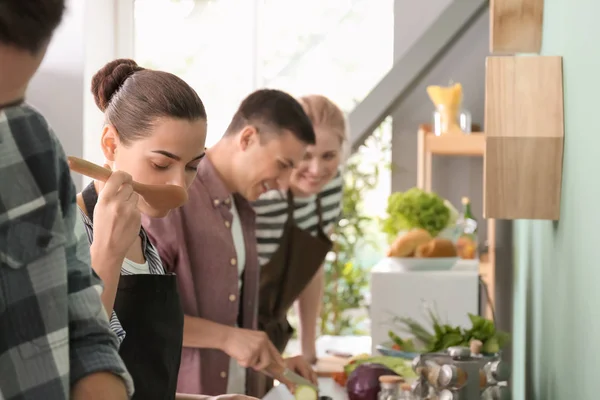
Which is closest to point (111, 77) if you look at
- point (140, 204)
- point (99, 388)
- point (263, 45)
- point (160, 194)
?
point (140, 204)

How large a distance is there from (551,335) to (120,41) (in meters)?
1.90

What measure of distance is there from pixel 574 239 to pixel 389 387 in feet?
1.69

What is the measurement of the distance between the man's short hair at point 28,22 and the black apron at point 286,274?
6.48 feet

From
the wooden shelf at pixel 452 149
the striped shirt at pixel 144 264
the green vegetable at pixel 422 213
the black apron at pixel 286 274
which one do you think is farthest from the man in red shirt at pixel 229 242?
the wooden shelf at pixel 452 149

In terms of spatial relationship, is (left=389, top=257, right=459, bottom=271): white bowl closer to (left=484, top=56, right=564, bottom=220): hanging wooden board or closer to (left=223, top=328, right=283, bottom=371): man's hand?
(left=223, top=328, right=283, bottom=371): man's hand

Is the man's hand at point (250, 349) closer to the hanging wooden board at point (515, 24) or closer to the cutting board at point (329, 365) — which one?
the cutting board at point (329, 365)

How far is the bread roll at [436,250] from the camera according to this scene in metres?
2.44

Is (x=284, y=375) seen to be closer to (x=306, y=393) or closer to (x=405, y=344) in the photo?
(x=306, y=393)

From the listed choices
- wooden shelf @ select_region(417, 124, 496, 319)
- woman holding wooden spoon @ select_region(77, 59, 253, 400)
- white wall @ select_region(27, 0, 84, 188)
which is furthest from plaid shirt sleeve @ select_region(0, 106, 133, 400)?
wooden shelf @ select_region(417, 124, 496, 319)

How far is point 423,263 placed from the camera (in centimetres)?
243

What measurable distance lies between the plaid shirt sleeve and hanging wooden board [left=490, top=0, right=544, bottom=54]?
1205mm

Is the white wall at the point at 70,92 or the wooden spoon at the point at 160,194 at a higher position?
the white wall at the point at 70,92

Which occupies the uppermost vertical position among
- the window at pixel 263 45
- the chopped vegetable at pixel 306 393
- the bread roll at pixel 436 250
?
the window at pixel 263 45

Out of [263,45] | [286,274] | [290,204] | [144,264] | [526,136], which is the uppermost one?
[263,45]
